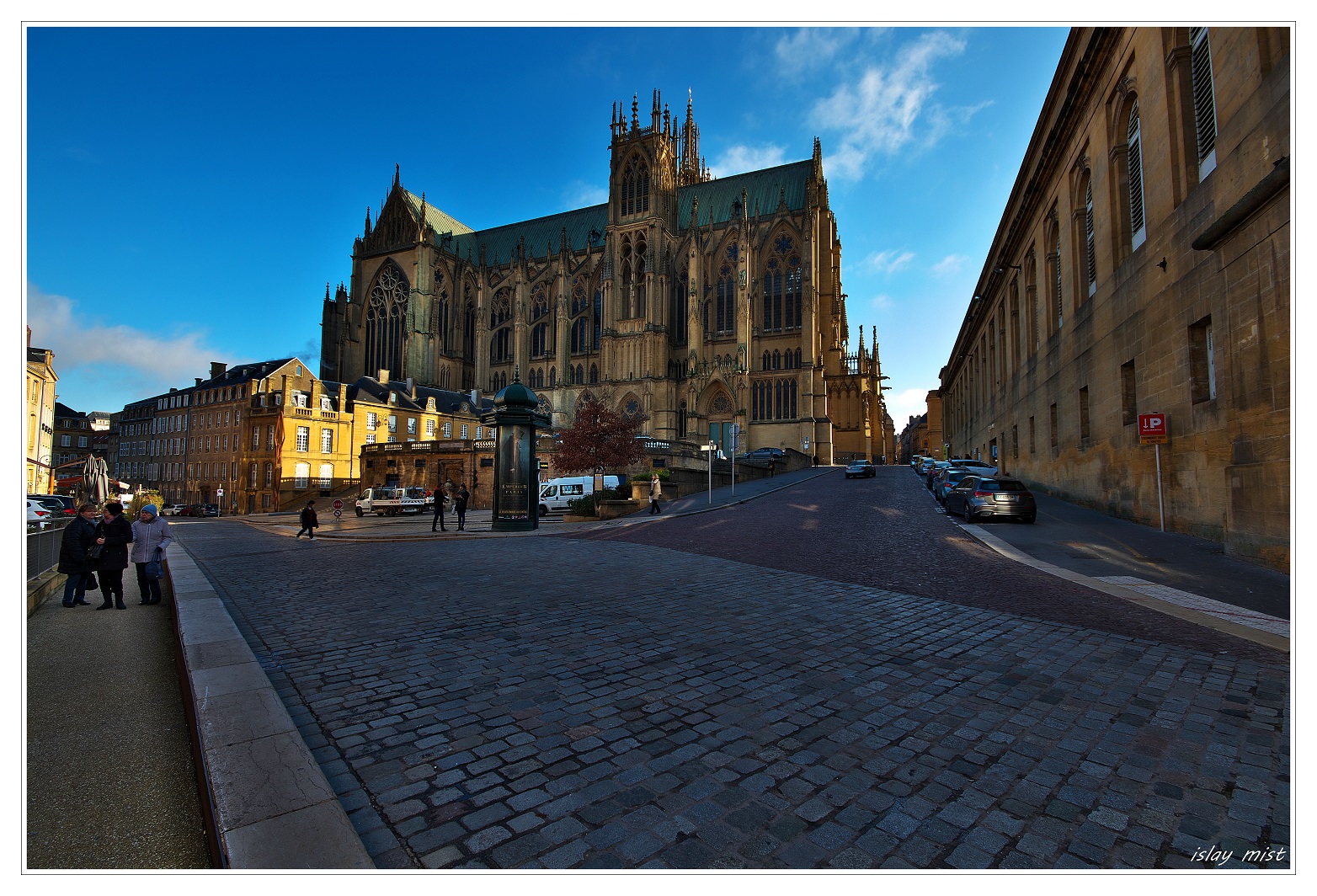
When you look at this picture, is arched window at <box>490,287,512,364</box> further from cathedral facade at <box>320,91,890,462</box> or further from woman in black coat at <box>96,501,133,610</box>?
woman in black coat at <box>96,501,133,610</box>

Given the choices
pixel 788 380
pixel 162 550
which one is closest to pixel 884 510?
pixel 162 550

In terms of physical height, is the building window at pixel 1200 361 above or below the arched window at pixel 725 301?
below

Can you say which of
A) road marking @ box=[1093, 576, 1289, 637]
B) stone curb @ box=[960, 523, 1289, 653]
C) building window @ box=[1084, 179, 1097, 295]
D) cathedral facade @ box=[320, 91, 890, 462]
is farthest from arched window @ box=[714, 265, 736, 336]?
road marking @ box=[1093, 576, 1289, 637]

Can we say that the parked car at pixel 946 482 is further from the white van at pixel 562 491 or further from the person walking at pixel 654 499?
the white van at pixel 562 491

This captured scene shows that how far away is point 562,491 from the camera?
30250 millimetres

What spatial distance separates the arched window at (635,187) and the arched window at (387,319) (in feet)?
97.1

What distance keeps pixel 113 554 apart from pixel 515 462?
11.7 m

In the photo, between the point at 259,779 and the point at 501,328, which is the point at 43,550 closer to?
the point at 259,779

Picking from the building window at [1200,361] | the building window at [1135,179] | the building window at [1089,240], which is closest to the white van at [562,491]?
the building window at [1089,240]

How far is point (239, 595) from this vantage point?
836 centimetres

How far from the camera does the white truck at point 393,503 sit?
36.6m

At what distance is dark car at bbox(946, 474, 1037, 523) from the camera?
16172mm

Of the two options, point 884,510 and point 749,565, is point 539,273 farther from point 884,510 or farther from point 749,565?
point 749,565

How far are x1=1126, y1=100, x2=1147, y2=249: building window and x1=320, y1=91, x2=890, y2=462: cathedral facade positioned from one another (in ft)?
129
